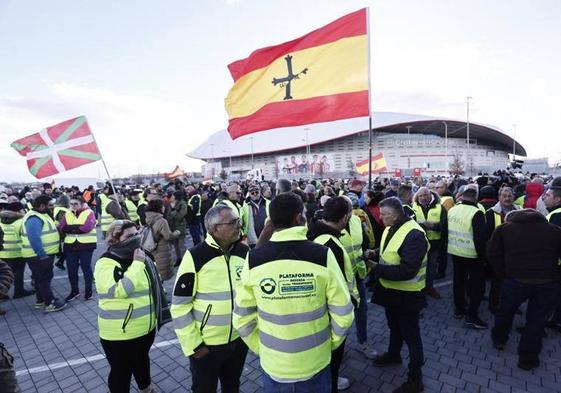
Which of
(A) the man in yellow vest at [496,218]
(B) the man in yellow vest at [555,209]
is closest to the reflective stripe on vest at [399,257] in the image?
(A) the man in yellow vest at [496,218]

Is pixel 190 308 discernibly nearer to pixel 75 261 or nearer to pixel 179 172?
pixel 75 261

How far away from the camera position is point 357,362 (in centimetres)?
351

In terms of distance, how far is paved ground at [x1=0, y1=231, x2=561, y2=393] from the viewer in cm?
311

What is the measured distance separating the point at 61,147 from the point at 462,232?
7964 millimetres

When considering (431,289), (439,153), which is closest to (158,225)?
(431,289)

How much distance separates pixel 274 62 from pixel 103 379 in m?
5.27

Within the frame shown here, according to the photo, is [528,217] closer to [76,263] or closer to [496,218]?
[496,218]

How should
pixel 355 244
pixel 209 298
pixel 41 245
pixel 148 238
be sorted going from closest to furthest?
pixel 209 298, pixel 355 244, pixel 148 238, pixel 41 245

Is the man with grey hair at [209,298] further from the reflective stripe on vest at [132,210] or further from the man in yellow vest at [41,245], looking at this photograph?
the reflective stripe on vest at [132,210]

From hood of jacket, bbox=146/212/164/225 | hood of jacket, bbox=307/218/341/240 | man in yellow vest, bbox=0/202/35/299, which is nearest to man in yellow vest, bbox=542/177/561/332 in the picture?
hood of jacket, bbox=307/218/341/240

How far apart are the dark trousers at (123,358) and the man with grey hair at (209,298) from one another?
74 cm

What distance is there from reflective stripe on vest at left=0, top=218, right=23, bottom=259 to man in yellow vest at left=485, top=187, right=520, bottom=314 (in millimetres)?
7712

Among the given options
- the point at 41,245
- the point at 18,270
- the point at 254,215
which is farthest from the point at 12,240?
the point at 254,215

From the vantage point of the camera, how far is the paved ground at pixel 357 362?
3111mm
